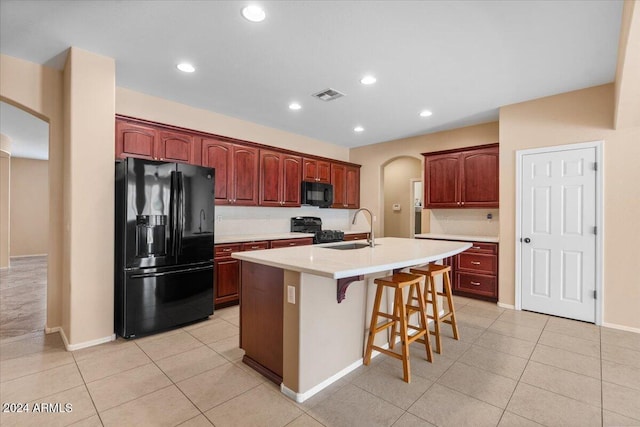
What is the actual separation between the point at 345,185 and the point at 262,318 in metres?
4.26

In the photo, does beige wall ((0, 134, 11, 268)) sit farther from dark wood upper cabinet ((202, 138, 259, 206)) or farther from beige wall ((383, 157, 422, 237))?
beige wall ((383, 157, 422, 237))

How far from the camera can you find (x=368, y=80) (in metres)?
3.26

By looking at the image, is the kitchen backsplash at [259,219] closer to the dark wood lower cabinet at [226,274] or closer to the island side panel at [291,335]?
the dark wood lower cabinet at [226,274]

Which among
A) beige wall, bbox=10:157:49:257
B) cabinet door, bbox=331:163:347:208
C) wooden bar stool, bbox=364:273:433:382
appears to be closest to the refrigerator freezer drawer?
wooden bar stool, bbox=364:273:433:382

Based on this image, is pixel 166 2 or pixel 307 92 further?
pixel 307 92

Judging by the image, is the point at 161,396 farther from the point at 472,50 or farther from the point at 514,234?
the point at 514,234

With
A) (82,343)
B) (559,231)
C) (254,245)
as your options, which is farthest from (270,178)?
(559,231)

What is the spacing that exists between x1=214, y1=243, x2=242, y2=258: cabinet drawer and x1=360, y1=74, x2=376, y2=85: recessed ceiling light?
98.6 inches

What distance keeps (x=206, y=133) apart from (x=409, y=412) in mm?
3766

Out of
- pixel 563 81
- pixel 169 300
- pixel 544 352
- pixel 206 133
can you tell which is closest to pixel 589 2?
pixel 563 81

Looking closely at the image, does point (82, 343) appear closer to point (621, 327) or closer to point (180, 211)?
point (180, 211)

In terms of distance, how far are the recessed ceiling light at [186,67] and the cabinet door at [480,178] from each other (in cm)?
395

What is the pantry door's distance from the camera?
3416 mm

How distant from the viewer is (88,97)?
276 centimetres
